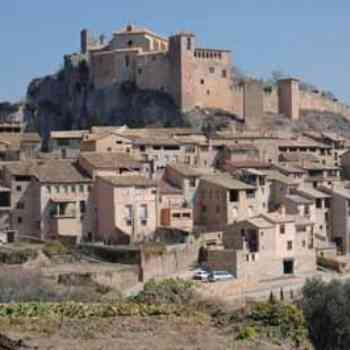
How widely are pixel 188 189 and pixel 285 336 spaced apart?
29.6m

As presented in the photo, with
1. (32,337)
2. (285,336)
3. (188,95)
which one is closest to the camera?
(32,337)

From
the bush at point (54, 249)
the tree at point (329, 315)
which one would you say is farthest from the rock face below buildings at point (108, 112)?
the tree at point (329, 315)

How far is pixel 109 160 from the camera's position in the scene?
48.8m

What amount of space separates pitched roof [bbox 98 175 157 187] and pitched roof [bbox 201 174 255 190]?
3085mm

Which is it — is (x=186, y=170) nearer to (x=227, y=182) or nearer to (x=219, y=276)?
(x=227, y=182)

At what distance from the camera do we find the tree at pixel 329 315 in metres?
31.4

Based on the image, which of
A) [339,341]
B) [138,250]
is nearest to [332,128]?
[138,250]

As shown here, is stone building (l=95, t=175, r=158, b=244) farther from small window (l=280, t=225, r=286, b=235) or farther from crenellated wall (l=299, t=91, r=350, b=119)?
crenellated wall (l=299, t=91, r=350, b=119)

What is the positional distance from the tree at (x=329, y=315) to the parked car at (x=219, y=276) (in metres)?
6.42

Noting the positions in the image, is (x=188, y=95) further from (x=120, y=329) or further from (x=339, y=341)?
(x=120, y=329)

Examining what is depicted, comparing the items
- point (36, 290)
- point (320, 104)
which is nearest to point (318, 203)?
point (36, 290)

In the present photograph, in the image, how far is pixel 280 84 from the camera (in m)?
76.4

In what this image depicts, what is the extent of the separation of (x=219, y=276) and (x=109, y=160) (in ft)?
32.8

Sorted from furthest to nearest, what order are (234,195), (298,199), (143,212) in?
(298,199)
(234,195)
(143,212)
